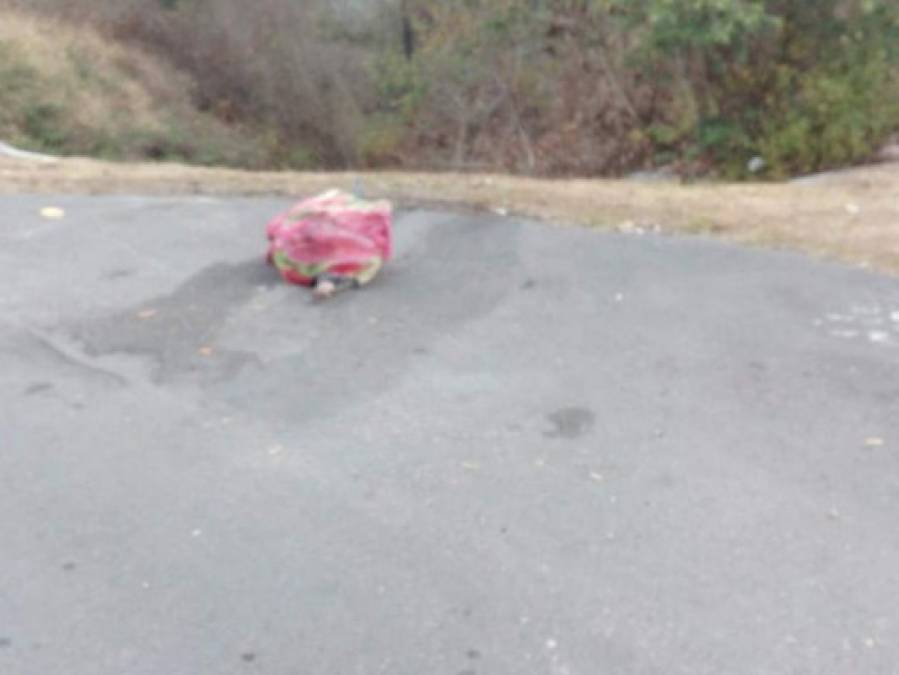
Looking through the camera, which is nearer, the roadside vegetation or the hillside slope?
the roadside vegetation

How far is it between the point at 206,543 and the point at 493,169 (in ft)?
54.7

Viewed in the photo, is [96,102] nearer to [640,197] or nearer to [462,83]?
[462,83]

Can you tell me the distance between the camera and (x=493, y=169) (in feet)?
66.6

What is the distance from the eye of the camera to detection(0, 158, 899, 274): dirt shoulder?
25.3 feet

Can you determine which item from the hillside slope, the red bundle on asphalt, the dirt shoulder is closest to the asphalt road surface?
the red bundle on asphalt

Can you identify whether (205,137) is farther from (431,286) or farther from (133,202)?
(431,286)

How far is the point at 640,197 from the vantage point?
919 centimetres

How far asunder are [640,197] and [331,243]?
3279 millimetres

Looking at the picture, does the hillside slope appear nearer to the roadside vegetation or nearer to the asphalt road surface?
the roadside vegetation

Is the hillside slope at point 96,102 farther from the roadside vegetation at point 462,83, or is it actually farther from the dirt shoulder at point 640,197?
the dirt shoulder at point 640,197

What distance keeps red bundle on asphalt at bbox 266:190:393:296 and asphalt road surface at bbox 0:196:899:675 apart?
16 centimetres

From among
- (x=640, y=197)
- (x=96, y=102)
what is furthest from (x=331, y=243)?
(x=96, y=102)

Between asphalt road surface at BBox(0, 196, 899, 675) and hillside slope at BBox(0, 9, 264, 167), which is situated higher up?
asphalt road surface at BBox(0, 196, 899, 675)

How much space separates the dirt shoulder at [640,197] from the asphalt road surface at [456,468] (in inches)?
23.6
